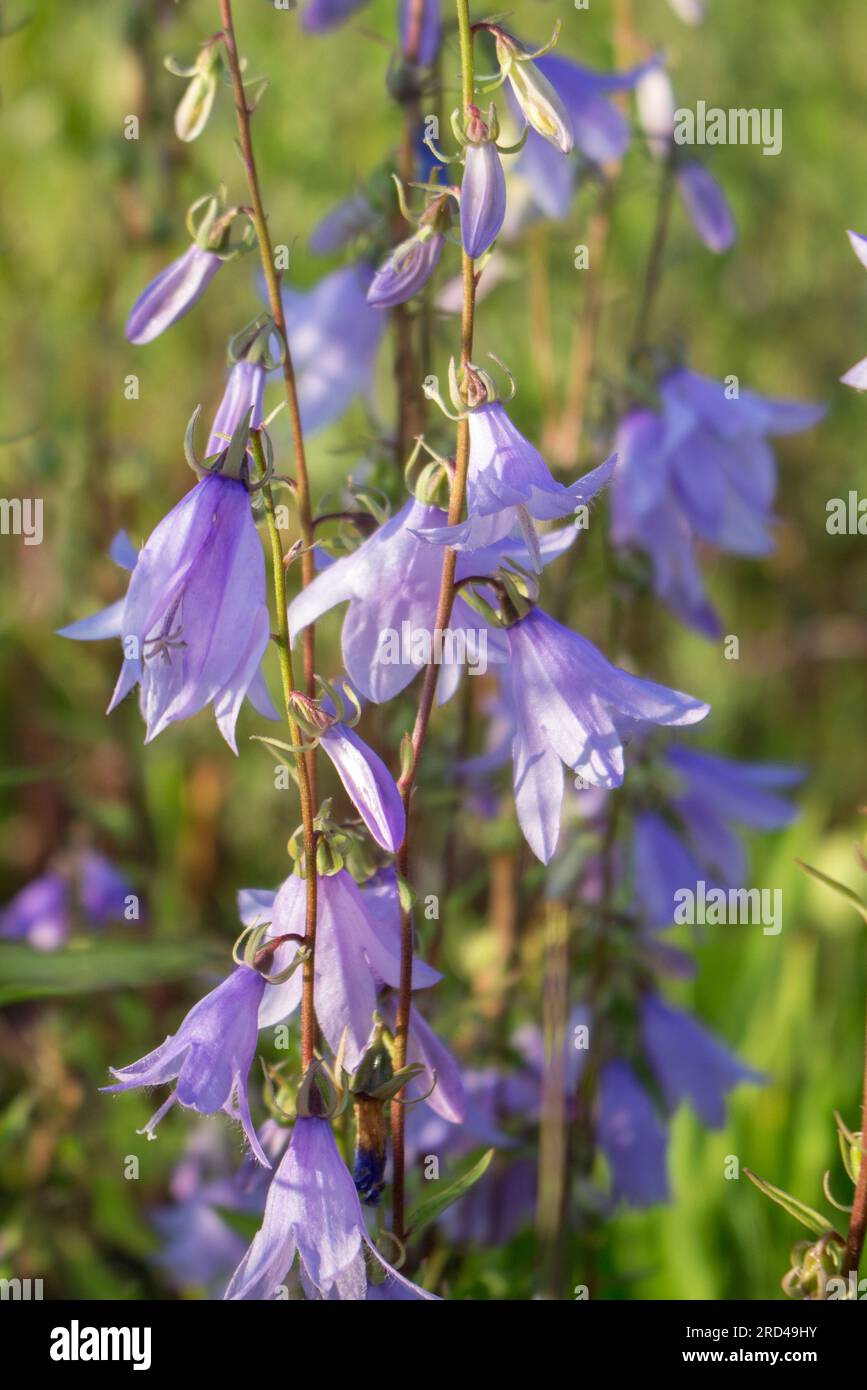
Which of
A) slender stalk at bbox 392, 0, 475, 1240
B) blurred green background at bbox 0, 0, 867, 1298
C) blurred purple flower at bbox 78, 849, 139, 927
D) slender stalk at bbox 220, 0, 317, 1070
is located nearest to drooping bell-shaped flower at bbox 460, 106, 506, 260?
slender stalk at bbox 392, 0, 475, 1240

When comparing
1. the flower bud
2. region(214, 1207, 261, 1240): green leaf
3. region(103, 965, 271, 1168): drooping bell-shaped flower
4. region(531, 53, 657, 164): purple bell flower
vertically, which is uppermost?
region(531, 53, 657, 164): purple bell flower

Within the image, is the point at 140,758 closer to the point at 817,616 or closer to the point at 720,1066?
the point at 720,1066

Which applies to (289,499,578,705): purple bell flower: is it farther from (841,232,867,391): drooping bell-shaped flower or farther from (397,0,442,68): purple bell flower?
(397,0,442,68): purple bell flower

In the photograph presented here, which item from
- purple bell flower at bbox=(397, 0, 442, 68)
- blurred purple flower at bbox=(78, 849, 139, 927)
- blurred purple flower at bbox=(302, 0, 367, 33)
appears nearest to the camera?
purple bell flower at bbox=(397, 0, 442, 68)

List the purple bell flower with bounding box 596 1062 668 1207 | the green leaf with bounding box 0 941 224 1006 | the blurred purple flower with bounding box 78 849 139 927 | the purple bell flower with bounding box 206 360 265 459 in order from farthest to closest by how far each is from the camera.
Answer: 1. the blurred purple flower with bounding box 78 849 139 927
2. the purple bell flower with bounding box 596 1062 668 1207
3. the green leaf with bounding box 0 941 224 1006
4. the purple bell flower with bounding box 206 360 265 459

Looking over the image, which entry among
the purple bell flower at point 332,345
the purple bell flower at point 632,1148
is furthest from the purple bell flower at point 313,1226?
the purple bell flower at point 332,345
